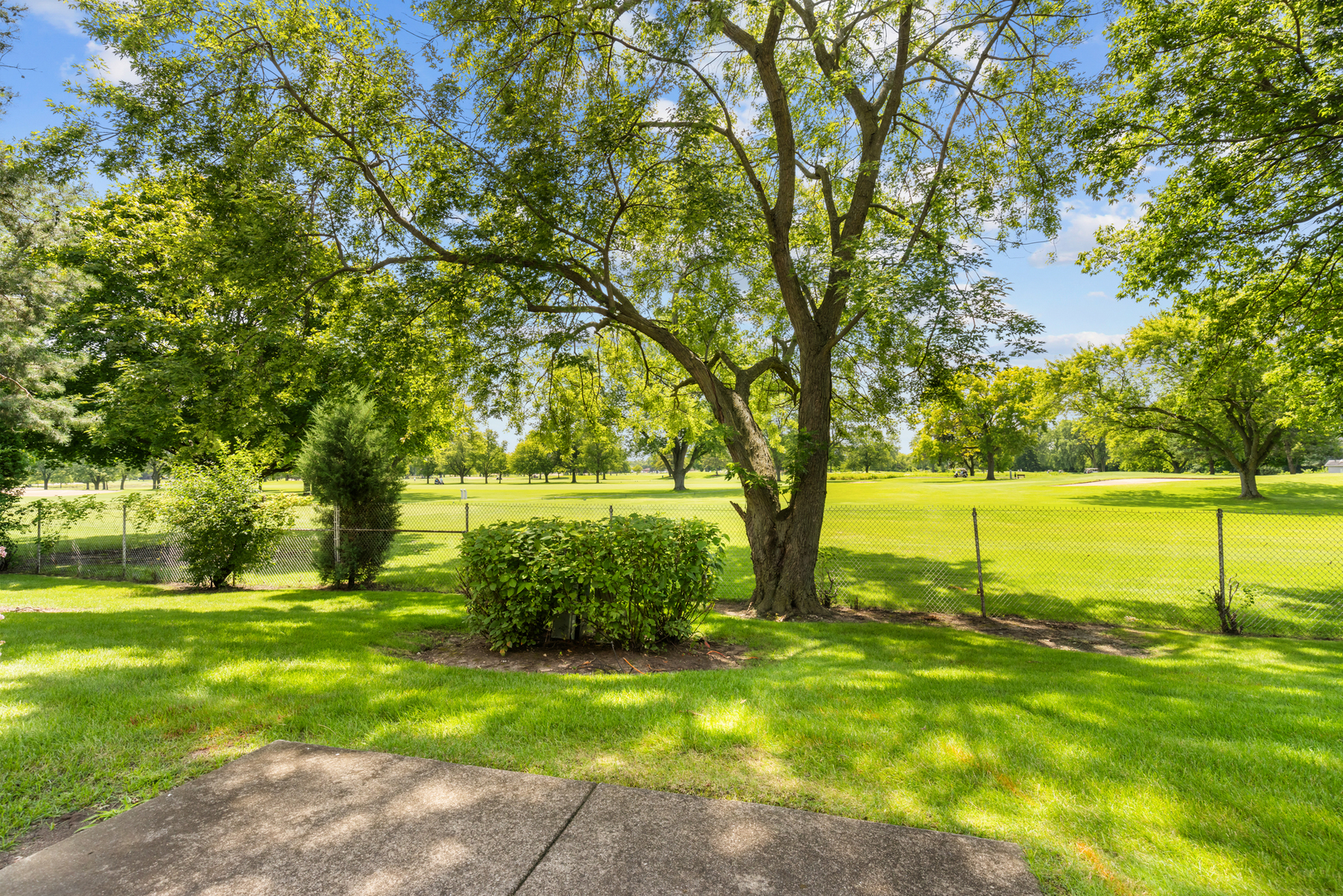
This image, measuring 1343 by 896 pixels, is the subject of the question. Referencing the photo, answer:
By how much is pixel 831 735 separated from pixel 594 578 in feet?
10.1

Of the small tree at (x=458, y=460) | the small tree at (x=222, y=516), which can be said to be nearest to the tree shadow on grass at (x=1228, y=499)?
the small tree at (x=222, y=516)

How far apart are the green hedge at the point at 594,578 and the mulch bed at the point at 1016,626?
2.87 metres

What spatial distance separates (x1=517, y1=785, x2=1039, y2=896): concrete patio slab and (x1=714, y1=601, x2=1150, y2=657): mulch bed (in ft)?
21.1

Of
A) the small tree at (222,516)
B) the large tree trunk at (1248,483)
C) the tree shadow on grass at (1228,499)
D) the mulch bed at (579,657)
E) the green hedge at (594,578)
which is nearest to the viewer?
the mulch bed at (579,657)

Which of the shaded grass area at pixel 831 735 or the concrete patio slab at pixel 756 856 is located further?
the shaded grass area at pixel 831 735

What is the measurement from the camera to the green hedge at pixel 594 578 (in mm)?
6039

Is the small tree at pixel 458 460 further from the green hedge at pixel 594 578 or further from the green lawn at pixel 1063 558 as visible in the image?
the green hedge at pixel 594 578

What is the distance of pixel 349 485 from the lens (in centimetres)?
1216

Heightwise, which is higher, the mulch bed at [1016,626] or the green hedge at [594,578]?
the green hedge at [594,578]

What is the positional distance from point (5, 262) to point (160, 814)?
17174 mm

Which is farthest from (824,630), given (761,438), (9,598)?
(9,598)

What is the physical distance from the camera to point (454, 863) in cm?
220

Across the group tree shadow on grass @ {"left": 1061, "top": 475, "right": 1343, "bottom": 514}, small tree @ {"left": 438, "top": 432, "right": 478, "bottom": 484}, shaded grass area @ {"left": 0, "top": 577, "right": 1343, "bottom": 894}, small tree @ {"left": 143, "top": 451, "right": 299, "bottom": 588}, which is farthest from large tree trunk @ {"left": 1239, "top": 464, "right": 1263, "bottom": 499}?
small tree @ {"left": 438, "top": 432, "right": 478, "bottom": 484}

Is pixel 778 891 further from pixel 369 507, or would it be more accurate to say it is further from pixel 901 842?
pixel 369 507
